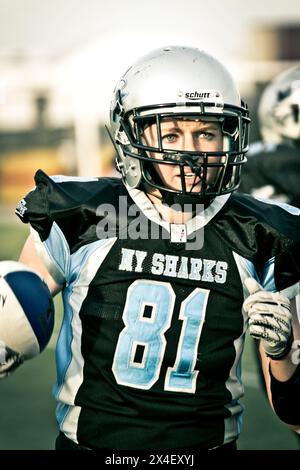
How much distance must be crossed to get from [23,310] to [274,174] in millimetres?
2550

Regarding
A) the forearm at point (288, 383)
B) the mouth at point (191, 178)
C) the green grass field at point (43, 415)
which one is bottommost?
the green grass field at point (43, 415)

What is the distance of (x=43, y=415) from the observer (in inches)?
145

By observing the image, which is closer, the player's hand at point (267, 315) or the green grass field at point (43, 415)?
the player's hand at point (267, 315)

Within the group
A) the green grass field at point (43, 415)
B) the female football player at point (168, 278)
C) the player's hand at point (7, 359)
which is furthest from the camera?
the green grass field at point (43, 415)

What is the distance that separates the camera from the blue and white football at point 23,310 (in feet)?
5.73

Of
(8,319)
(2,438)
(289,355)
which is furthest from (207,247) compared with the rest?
(2,438)

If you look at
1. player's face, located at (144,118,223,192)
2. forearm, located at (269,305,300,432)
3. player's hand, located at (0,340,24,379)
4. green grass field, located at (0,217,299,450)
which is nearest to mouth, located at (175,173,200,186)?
player's face, located at (144,118,223,192)

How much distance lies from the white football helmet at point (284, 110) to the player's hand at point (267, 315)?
255cm

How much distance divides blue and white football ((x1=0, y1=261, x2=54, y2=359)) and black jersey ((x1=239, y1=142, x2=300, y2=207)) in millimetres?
2384

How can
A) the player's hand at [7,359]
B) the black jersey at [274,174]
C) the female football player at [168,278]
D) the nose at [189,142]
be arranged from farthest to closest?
the black jersey at [274,174]
the nose at [189,142]
the female football player at [168,278]
the player's hand at [7,359]

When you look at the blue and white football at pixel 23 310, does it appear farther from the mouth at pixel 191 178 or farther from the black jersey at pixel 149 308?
the mouth at pixel 191 178

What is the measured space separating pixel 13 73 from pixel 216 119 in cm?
1888

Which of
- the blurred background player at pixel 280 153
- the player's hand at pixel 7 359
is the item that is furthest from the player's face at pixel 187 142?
the blurred background player at pixel 280 153
